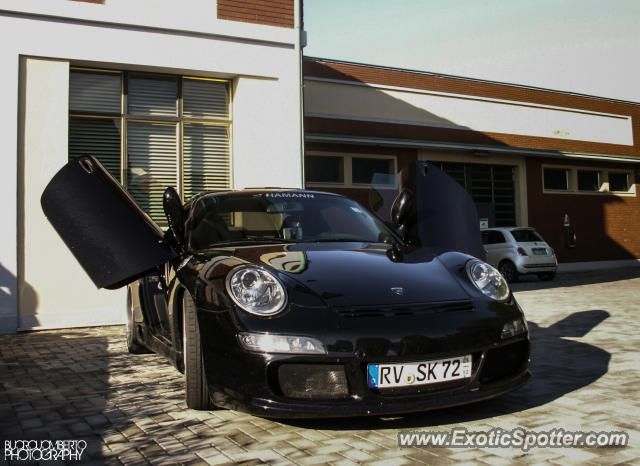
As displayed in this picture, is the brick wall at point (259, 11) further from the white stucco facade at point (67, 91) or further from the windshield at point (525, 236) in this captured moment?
the windshield at point (525, 236)

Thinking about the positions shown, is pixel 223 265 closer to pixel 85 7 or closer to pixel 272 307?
pixel 272 307

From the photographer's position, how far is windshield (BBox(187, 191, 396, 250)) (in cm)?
429

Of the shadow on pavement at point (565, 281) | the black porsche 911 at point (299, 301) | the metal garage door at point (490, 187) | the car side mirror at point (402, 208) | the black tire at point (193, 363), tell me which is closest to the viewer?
the black porsche 911 at point (299, 301)

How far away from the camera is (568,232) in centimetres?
2102

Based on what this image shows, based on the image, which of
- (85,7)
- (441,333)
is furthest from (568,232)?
(441,333)

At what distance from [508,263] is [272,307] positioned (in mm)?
13909

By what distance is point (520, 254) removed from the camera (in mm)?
15664

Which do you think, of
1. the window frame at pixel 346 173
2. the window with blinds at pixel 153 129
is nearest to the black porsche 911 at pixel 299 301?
the window with blinds at pixel 153 129

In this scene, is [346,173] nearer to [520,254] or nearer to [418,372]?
[520,254]

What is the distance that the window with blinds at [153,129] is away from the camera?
8.52m

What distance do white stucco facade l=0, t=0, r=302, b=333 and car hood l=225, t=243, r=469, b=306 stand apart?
486 cm

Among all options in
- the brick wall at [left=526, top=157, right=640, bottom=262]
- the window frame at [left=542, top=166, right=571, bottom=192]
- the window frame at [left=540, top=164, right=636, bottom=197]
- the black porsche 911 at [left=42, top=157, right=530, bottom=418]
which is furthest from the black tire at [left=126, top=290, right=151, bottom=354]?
the window frame at [left=542, top=166, right=571, bottom=192]

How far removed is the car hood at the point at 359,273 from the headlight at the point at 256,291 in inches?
5.9

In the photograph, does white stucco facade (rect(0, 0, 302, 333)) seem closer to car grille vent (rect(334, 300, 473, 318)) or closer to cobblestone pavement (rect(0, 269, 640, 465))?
cobblestone pavement (rect(0, 269, 640, 465))
